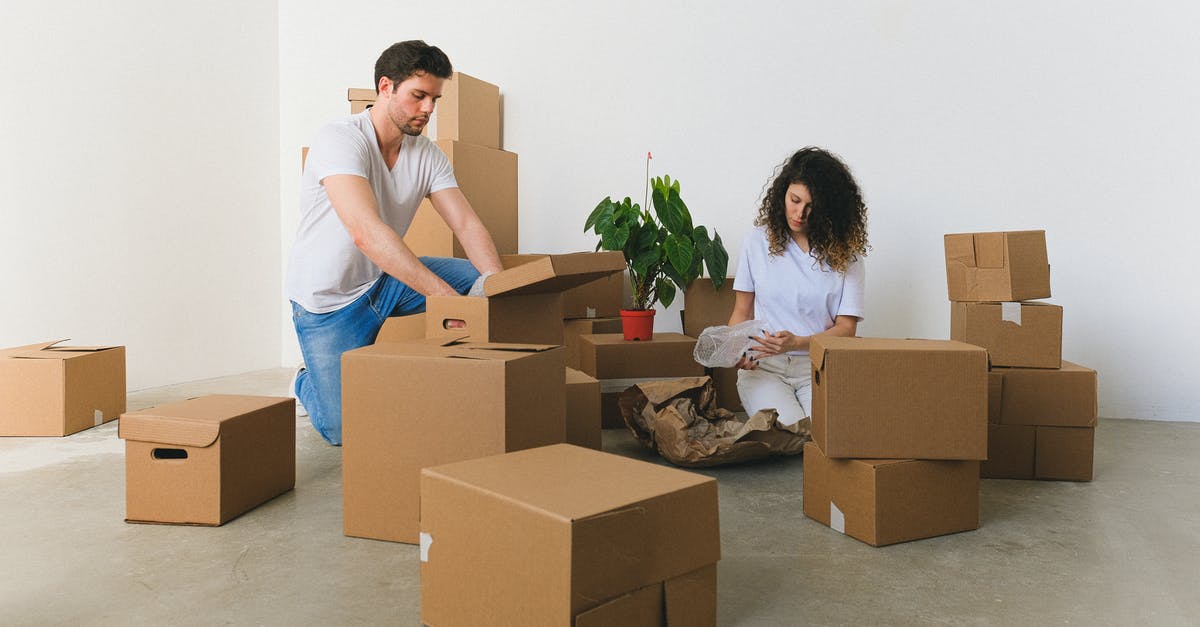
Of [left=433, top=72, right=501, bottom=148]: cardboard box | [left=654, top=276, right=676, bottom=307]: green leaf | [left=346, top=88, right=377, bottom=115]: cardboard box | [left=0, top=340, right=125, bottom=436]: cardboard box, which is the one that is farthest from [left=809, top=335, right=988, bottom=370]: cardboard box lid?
[left=0, top=340, right=125, bottom=436]: cardboard box

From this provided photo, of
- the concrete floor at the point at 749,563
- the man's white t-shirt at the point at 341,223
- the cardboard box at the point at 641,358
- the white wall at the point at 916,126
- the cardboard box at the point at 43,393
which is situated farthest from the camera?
the white wall at the point at 916,126

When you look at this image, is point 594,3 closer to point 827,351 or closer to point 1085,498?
point 827,351

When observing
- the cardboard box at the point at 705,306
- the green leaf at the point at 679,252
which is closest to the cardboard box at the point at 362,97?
the green leaf at the point at 679,252

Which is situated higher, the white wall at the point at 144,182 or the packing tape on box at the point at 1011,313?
the white wall at the point at 144,182

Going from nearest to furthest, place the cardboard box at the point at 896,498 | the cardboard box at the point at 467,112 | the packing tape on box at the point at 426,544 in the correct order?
the packing tape on box at the point at 426,544 < the cardboard box at the point at 896,498 < the cardboard box at the point at 467,112

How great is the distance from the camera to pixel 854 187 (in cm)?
245

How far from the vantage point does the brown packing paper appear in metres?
2.10

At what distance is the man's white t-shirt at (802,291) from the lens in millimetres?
2391

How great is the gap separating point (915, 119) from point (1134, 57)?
29.4 inches

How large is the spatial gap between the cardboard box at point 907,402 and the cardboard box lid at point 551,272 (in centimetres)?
49

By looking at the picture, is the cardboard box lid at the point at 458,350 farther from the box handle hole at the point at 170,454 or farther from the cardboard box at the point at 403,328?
the cardboard box at the point at 403,328

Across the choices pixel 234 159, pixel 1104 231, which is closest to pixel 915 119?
pixel 1104 231

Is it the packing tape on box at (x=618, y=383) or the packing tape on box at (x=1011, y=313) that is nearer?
the packing tape on box at (x=1011, y=313)

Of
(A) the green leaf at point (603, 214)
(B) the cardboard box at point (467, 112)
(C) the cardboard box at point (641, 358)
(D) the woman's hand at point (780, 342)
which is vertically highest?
(B) the cardboard box at point (467, 112)
